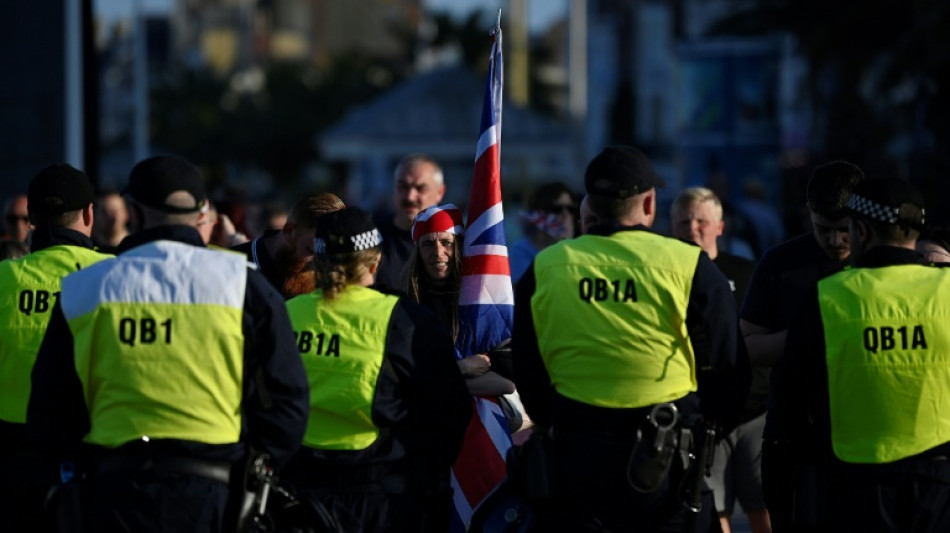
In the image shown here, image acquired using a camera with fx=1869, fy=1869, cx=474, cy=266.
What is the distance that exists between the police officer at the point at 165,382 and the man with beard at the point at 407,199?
3.76 m

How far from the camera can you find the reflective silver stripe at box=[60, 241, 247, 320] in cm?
575

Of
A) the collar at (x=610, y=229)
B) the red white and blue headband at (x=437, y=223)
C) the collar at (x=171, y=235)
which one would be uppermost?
the collar at (x=171, y=235)

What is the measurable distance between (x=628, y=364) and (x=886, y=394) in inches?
33.8

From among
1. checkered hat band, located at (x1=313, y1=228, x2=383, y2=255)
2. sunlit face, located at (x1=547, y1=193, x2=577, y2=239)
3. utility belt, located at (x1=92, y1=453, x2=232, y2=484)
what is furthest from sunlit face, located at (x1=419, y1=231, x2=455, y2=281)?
sunlit face, located at (x1=547, y1=193, x2=577, y2=239)

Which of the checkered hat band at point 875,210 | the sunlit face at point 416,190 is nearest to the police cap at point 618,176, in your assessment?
the checkered hat band at point 875,210

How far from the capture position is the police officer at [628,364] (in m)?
6.30

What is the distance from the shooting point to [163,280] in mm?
5770

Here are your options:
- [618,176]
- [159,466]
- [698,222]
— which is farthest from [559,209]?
[159,466]

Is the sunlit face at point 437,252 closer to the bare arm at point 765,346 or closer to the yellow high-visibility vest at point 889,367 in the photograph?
the bare arm at point 765,346

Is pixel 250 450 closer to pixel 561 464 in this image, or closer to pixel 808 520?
pixel 561 464

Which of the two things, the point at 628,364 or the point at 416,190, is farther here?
the point at 416,190

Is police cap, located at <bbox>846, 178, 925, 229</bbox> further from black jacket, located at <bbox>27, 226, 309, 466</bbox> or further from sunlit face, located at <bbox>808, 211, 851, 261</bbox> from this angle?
black jacket, located at <bbox>27, 226, 309, 466</bbox>

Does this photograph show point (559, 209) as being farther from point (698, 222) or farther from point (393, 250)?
point (698, 222)

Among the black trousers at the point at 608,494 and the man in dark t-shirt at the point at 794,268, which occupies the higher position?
the man in dark t-shirt at the point at 794,268
